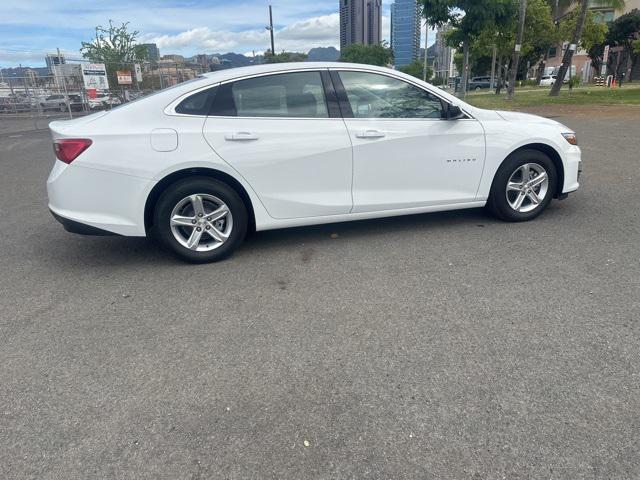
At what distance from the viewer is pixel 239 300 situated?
3596mm

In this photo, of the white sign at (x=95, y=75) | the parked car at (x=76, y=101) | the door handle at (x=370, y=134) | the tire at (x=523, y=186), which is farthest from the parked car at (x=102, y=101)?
the tire at (x=523, y=186)

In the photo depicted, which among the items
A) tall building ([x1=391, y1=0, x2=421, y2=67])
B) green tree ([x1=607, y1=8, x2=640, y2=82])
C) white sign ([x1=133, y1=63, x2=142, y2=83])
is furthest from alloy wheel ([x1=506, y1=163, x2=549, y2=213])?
tall building ([x1=391, y1=0, x2=421, y2=67])

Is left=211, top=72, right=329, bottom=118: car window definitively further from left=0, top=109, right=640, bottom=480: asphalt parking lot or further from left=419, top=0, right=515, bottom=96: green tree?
left=419, top=0, right=515, bottom=96: green tree

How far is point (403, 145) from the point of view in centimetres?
455

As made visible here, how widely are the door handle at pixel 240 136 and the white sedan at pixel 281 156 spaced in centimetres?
1

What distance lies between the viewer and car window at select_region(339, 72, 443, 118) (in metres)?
4.50

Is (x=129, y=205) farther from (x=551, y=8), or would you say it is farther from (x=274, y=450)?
(x=551, y=8)

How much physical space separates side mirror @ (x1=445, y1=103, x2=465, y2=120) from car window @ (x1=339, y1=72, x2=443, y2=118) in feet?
0.21

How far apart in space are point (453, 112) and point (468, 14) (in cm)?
1701

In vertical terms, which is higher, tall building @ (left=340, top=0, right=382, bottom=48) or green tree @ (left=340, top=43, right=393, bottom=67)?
tall building @ (left=340, top=0, right=382, bottom=48)

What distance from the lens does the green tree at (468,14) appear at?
18844mm

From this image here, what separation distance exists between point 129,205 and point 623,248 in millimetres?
4222

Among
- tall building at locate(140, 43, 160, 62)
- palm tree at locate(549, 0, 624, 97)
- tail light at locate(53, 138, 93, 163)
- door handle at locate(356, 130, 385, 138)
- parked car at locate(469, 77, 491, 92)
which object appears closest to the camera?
tail light at locate(53, 138, 93, 163)

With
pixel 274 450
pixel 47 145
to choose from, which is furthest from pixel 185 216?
pixel 47 145
